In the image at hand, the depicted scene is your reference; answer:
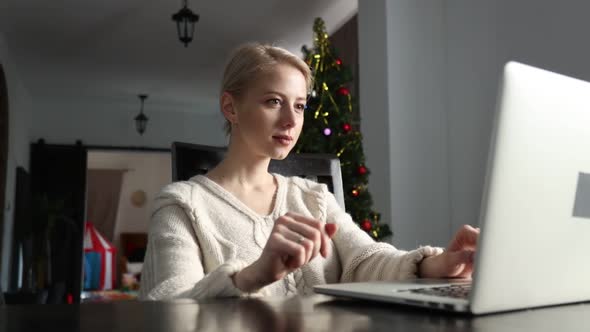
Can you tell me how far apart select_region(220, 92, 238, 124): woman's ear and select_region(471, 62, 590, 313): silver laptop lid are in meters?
0.87

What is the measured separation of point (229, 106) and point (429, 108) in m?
2.82

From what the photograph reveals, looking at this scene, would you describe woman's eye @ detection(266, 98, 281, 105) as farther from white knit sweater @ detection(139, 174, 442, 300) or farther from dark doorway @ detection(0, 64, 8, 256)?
dark doorway @ detection(0, 64, 8, 256)

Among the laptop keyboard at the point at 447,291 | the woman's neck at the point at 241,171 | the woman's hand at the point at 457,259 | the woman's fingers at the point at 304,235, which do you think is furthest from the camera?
the woman's neck at the point at 241,171

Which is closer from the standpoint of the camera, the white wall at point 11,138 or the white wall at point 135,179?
the white wall at point 11,138

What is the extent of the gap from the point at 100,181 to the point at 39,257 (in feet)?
15.5

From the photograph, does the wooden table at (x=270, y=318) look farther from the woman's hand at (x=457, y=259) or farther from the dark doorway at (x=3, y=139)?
the dark doorway at (x=3, y=139)

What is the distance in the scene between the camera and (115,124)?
8516 millimetres

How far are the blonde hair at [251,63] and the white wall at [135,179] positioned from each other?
33.0 feet

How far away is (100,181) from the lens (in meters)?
11.3

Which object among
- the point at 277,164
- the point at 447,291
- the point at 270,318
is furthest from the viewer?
the point at 277,164

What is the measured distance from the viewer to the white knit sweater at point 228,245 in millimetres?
1123

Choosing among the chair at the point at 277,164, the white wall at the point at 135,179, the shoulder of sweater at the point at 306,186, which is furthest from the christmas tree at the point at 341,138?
the white wall at the point at 135,179

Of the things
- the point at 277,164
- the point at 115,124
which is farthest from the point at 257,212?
the point at 115,124

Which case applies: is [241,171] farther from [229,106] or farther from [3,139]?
[3,139]
